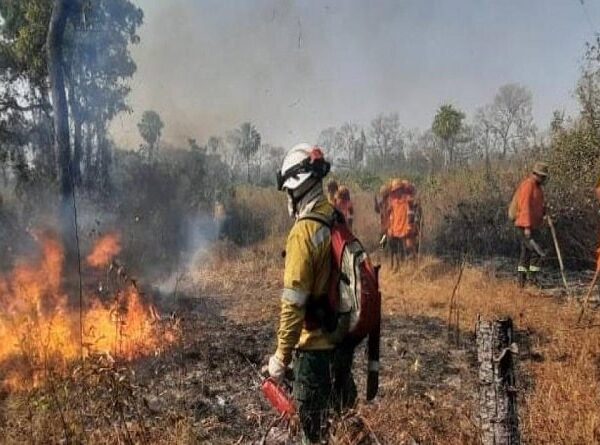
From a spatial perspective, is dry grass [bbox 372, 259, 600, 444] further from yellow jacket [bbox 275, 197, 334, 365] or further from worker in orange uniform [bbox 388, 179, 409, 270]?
yellow jacket [bbox 275, 197, 334, 365]

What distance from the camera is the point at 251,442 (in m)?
4.14

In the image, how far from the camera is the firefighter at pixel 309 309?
9.70 ft

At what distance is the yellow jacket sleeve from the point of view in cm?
294

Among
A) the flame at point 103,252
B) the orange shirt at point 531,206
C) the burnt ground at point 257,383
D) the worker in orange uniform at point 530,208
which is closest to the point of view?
the burnt ground at point 257,383

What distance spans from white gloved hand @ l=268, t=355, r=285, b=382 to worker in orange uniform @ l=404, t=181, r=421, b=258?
27.5ft

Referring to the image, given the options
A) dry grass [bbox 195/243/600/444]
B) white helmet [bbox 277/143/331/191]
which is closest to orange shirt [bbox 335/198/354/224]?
dry grass [bbox 195/243/600/444]

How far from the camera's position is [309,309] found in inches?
121

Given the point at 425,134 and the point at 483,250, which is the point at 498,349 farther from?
Answer: the point at 425,134

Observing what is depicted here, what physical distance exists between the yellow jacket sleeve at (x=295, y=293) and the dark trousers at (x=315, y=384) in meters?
0.19

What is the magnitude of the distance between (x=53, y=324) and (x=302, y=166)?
13.9 feet

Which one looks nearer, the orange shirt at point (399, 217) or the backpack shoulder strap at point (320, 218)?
the backpack shoulder strap at point (320, 218)

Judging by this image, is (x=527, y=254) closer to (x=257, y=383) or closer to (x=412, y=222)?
(x=412, y=222)

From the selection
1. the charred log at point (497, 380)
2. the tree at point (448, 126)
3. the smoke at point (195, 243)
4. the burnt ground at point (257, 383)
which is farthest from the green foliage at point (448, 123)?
the charred log at point (497, 380)

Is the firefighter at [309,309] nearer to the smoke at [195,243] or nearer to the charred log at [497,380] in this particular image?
the charred log at [497,380]
